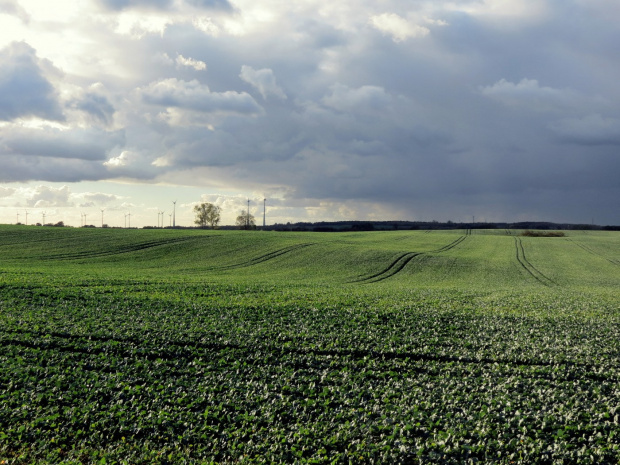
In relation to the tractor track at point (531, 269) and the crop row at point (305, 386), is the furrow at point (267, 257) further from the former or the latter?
the crop row at point (305, 386)

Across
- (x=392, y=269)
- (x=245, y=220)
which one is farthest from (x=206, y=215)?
(x=392, y=269)

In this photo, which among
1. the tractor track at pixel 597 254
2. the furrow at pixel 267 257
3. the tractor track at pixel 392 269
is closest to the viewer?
the tractor track at pixel 392 269

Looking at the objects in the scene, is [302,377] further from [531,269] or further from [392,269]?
[531,269]

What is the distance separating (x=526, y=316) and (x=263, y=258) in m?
47.5

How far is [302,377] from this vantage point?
15.0 m

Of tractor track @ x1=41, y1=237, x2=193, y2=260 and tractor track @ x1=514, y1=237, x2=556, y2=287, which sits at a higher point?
tractor track @ x1=41, y1=237, x2=193, y2=260

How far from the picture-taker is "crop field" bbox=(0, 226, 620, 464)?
1106 cm

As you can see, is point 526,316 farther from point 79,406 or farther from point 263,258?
point 263,258

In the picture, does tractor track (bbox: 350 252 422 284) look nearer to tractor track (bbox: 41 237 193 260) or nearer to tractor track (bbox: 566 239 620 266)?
tractor track (bbox: 566 239 620 266)

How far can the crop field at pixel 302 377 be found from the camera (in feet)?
36.3

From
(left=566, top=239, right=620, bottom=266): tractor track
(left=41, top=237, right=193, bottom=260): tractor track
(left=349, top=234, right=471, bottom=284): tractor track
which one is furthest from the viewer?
(left=566, top=239, right=620, bottom=266): tractor track

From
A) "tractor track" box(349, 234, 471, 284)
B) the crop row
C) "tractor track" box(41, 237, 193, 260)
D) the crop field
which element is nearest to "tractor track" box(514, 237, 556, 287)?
"tractor track" box(349, 234, 471, 284)

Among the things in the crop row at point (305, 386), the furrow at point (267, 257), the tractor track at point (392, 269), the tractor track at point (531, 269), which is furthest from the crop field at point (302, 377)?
the furrow at point (267, 257)

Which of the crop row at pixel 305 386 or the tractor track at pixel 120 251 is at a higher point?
the tractor track at pixel 120 251
